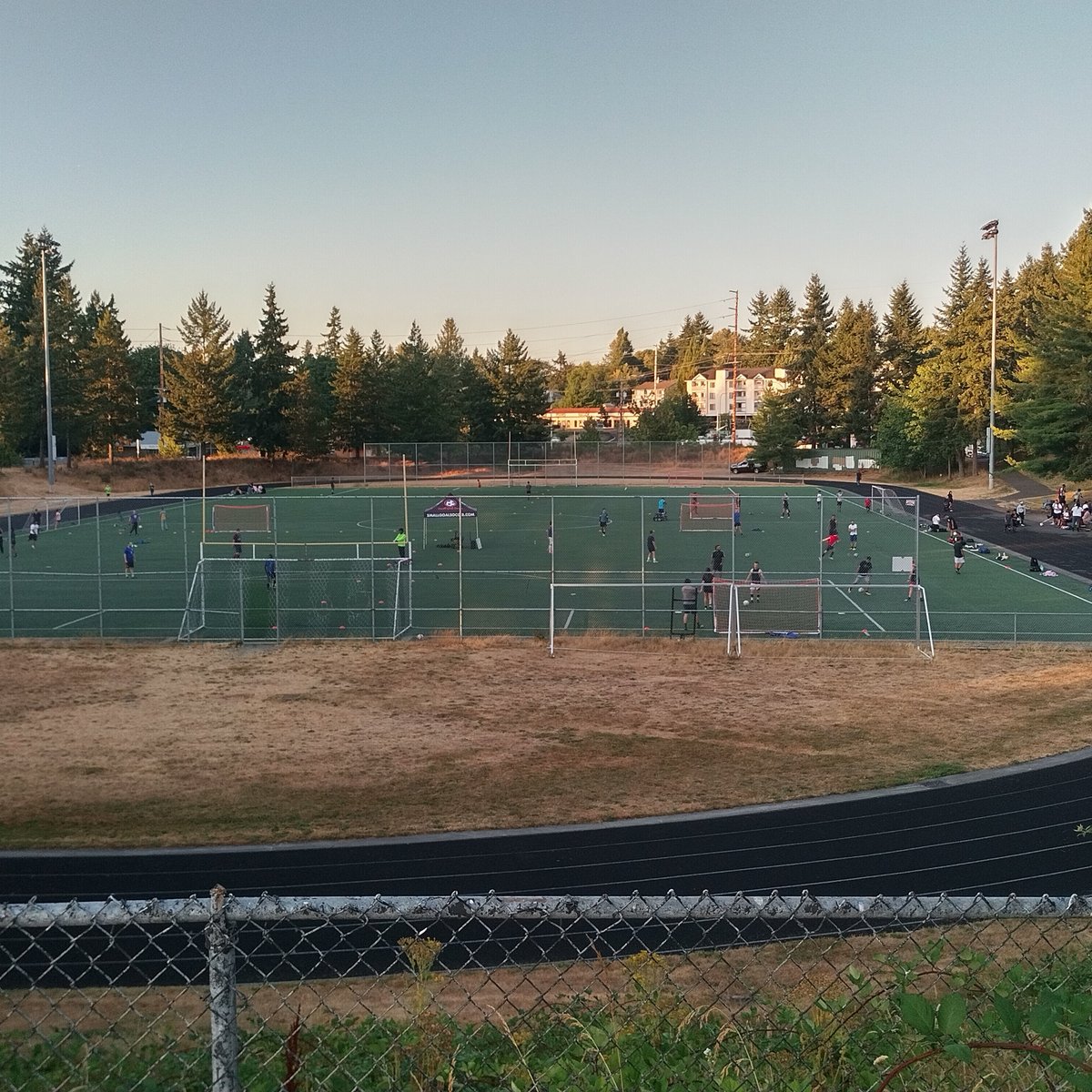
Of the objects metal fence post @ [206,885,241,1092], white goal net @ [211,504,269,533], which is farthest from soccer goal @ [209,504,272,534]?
metal fence post @ [206,885,241,1092]

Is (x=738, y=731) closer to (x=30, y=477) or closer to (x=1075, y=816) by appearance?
(x=1075, y=816)

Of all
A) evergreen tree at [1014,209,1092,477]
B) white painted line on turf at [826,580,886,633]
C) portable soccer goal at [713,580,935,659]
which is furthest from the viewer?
evergreen tree at [1014,209,1092,477]

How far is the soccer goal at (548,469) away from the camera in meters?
81.1

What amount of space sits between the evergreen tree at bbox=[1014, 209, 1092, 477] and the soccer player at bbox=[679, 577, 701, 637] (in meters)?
36.8

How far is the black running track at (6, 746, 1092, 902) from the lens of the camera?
1209 centimetres

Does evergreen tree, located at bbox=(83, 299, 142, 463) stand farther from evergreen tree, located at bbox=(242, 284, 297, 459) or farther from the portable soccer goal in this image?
the portable soccer goal

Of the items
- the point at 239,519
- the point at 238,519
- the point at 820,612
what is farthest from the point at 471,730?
the point at 239,519

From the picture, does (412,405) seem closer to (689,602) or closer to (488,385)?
(488,385)

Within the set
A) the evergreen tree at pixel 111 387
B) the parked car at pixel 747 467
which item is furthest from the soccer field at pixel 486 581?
the parked car at pixel 747 467

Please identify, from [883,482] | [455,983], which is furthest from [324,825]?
[883,482]

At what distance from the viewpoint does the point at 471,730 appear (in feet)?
63.9

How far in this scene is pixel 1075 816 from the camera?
1462 centimetres

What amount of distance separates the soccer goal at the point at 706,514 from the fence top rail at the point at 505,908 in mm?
42209

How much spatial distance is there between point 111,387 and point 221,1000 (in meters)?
87.5
